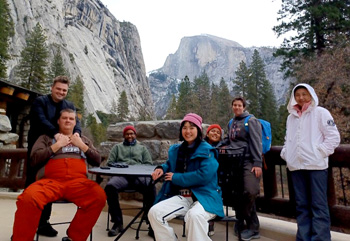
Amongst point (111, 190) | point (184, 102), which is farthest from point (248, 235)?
point (184, 102)

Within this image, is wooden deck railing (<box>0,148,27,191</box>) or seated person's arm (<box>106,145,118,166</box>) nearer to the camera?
seated person's arm (<box>106,145,118,166</box>)

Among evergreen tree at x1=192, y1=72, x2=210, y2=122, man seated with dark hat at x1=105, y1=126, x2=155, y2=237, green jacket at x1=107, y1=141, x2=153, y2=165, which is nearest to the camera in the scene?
man seated with dark hat at x1=105, y1=126, x2=155, y2=237

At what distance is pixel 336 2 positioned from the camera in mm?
15148

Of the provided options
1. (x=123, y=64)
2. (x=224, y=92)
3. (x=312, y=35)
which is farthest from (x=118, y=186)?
(x=123, y=64)

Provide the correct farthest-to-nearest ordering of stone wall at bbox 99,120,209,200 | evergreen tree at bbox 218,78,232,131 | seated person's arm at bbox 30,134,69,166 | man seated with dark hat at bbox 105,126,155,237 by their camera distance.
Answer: evergreen tree at bbox 218,78,232,131 → stone wall at bbox 99,120,209,200 → man seated with dark hat at bbox 105,126,155,237 → seated person's arm at bbox 30,134,69,166

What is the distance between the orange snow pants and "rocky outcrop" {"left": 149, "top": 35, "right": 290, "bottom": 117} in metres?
130

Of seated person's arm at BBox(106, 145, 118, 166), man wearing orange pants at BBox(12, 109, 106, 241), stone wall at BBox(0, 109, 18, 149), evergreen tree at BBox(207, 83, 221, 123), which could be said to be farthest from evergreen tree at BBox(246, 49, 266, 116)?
man wearing orange pants at BBox(12, 109, 106, 241)

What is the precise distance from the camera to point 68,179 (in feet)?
8.30

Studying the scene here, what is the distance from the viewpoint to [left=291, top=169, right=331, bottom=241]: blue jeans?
2.40m

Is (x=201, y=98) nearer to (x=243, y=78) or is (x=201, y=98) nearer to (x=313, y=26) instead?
(x=243, y=78)

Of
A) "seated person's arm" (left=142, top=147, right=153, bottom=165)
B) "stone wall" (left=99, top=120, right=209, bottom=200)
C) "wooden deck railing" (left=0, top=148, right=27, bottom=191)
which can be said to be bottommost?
"wooden deck railing" (left=0, top=148, right=27, bottom=191)

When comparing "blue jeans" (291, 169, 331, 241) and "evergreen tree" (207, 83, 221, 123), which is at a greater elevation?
"evergreen tree" (207, 83, 221, 123)

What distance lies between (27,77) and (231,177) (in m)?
29.4

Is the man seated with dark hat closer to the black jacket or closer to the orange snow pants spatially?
the orange snow pants
